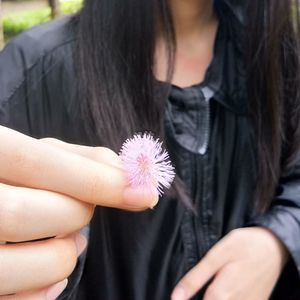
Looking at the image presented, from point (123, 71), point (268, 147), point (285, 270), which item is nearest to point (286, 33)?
point (268, 147)

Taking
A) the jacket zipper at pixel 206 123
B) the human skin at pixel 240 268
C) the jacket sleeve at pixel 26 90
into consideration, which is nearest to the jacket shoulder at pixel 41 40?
the jacket sleeve at pixel 26 90

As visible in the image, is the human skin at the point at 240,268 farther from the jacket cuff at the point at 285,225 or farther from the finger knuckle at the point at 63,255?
the finger knuckle at the point at 63,255

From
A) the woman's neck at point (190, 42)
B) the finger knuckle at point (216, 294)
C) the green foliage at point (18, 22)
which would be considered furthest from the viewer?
the green foliage at point (18, 22)

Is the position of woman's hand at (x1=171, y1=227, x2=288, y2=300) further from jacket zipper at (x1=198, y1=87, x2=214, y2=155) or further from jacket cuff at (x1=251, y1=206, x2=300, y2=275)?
jacket zipper at (x1=198, y1=87, x2=214, y2=155)

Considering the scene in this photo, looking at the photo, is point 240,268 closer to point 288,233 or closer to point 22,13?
point 288,233

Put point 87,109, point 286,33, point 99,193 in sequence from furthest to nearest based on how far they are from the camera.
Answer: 1. point 286,33
2. point 87,109
3. point 99,193

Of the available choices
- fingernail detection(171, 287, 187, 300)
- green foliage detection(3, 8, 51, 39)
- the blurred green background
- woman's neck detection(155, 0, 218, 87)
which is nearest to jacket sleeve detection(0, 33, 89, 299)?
woman's neck detection(155, 0, 218, 87)

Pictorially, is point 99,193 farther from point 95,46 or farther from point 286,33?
point 286,33

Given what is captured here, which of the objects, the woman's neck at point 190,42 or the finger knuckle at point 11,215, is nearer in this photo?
the finger knuckle at point 11,215
